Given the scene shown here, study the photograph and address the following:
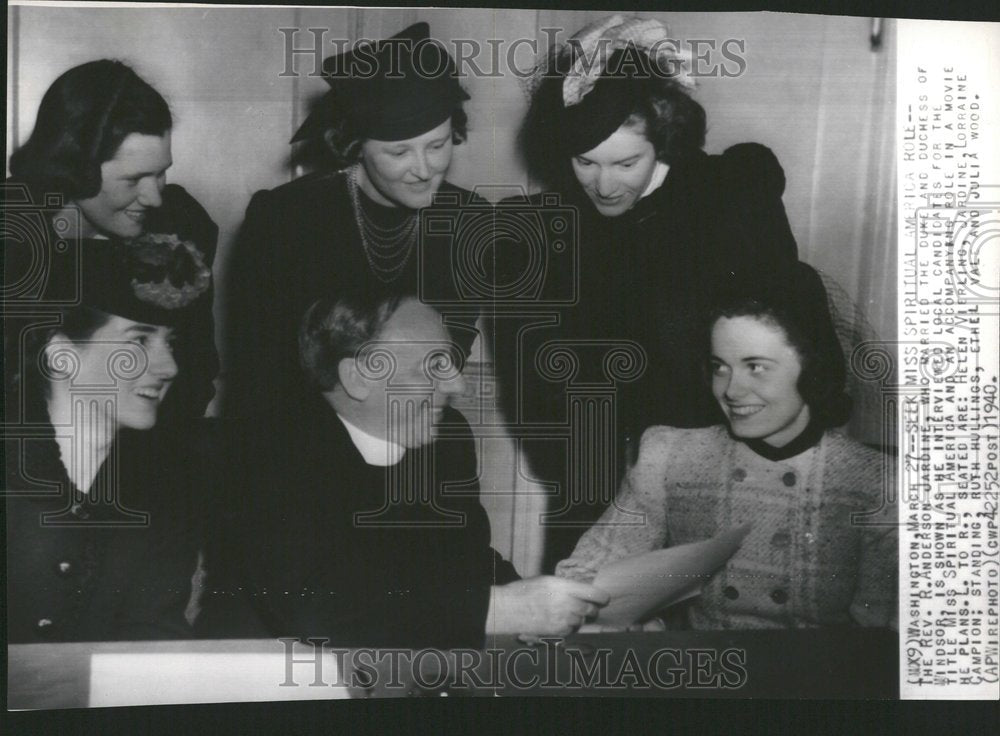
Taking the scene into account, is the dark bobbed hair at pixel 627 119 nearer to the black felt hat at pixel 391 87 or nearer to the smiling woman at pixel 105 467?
the black felt hat at pixel 391 87

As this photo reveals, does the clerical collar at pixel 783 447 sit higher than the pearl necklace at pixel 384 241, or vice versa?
the pearl necklace at pixel 384 241

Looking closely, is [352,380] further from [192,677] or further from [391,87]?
[192,677]

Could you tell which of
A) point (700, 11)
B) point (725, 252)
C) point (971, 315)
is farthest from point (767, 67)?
point (971, 315)

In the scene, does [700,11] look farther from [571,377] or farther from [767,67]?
[571,377]

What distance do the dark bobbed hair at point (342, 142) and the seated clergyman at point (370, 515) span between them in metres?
0.44

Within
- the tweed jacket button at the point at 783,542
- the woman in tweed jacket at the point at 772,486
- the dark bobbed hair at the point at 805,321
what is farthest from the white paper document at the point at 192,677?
the dark bobbed hair at the point at 805,321

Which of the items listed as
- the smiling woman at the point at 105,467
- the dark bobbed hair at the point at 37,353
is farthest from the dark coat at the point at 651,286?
the dark bobbed hair at the point at 37,353

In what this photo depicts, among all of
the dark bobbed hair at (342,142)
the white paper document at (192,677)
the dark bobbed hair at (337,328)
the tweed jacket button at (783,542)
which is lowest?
the white paper document at (192,677)

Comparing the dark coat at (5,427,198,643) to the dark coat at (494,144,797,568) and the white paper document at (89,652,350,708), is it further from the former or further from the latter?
the dark coat at (494,144,797,568)

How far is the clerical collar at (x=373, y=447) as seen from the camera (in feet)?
11.2

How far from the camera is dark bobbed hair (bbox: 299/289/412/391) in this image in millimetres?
3410

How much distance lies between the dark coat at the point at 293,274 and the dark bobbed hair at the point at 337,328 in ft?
0.08

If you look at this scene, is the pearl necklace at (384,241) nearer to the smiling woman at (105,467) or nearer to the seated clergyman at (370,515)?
the seated clergyman at (370,515)

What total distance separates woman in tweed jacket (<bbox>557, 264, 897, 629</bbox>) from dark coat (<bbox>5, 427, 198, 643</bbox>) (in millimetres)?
1223
